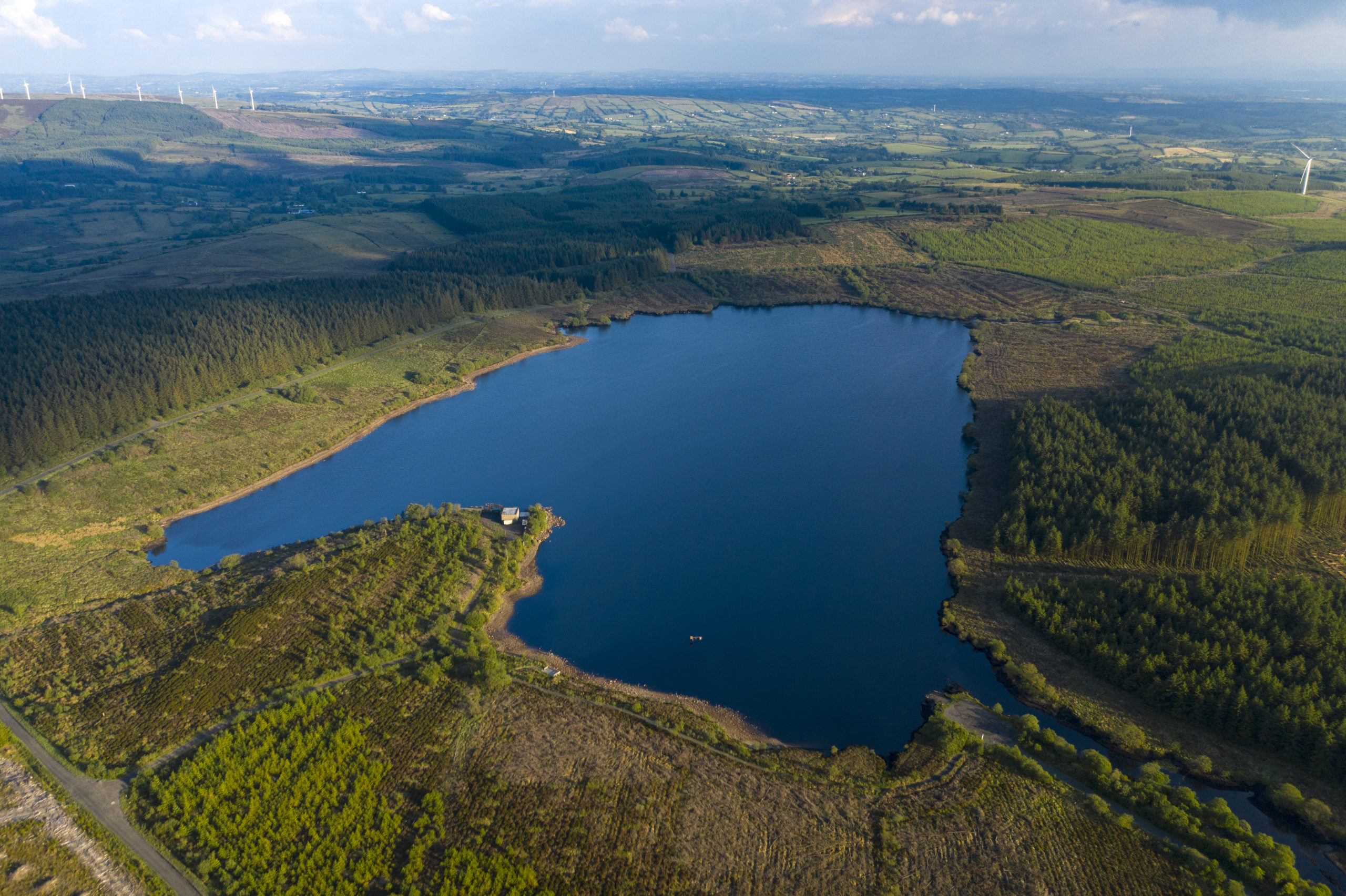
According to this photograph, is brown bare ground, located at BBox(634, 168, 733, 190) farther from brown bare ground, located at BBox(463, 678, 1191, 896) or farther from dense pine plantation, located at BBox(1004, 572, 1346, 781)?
brown bare ground, located at BBox(463, 678, 1191, 896)

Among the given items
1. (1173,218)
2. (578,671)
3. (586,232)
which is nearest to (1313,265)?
(1173,218)

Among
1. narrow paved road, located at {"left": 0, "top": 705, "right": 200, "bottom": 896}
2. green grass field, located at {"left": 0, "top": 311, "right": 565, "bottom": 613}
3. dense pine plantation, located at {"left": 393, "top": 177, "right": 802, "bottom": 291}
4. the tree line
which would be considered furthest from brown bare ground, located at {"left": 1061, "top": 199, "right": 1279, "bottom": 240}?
narrow paved road, located at {"left": 0, "top": 705, "right": 200, "bottom": 896}

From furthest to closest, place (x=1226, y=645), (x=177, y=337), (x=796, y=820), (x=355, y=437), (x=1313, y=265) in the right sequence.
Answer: (x=1313, y=265) → (x=177, y=337) → (x=355, y=437) → (x=1226, y=645) → (x=796, y=820)

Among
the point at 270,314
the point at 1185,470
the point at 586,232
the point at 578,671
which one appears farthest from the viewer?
the point at 586,232

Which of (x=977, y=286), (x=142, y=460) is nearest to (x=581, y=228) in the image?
(x=977, y=286)

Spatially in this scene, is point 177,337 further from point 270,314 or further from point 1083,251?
point 1083,251

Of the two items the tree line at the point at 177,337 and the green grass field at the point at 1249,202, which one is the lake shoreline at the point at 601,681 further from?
the green grass field at the point at 1249,202

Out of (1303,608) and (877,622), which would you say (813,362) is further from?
(1303,608)
